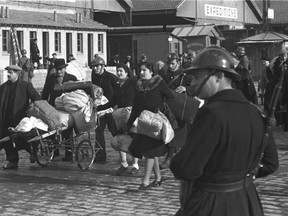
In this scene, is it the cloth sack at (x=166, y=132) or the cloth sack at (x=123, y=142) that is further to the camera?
the cloth sack at (x=123, y=142)

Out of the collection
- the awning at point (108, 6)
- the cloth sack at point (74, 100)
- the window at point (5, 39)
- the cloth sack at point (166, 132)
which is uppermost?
the awning at point (108, 6)

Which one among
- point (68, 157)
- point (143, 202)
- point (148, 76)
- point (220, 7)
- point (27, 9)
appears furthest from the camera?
point (220, 7)

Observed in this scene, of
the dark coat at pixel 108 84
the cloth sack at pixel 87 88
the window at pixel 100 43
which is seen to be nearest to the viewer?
the cloth sack at pixel 87 88

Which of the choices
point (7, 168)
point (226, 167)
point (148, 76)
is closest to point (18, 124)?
point (7, 168)

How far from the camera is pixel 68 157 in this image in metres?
11.9

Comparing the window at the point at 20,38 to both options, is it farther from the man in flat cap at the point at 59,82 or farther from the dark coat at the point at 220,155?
the dark coat at the point at 220,155

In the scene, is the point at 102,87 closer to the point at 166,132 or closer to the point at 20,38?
the point at 166,132

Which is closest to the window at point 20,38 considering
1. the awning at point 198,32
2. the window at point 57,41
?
the window at point 57,41

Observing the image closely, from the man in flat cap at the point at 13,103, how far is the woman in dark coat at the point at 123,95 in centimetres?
114

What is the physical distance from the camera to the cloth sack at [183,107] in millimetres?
9938

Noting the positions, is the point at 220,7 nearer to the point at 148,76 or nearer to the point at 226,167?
the point at 148,76

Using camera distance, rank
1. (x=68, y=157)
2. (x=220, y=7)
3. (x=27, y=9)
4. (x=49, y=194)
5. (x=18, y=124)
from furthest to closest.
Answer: (x=220, y=7), (x=27, y=9), (x=68, y=157), (x=18, y=124), (x=49, y=194)

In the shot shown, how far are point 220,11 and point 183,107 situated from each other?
50.3 meters

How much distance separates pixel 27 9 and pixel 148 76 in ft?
107
